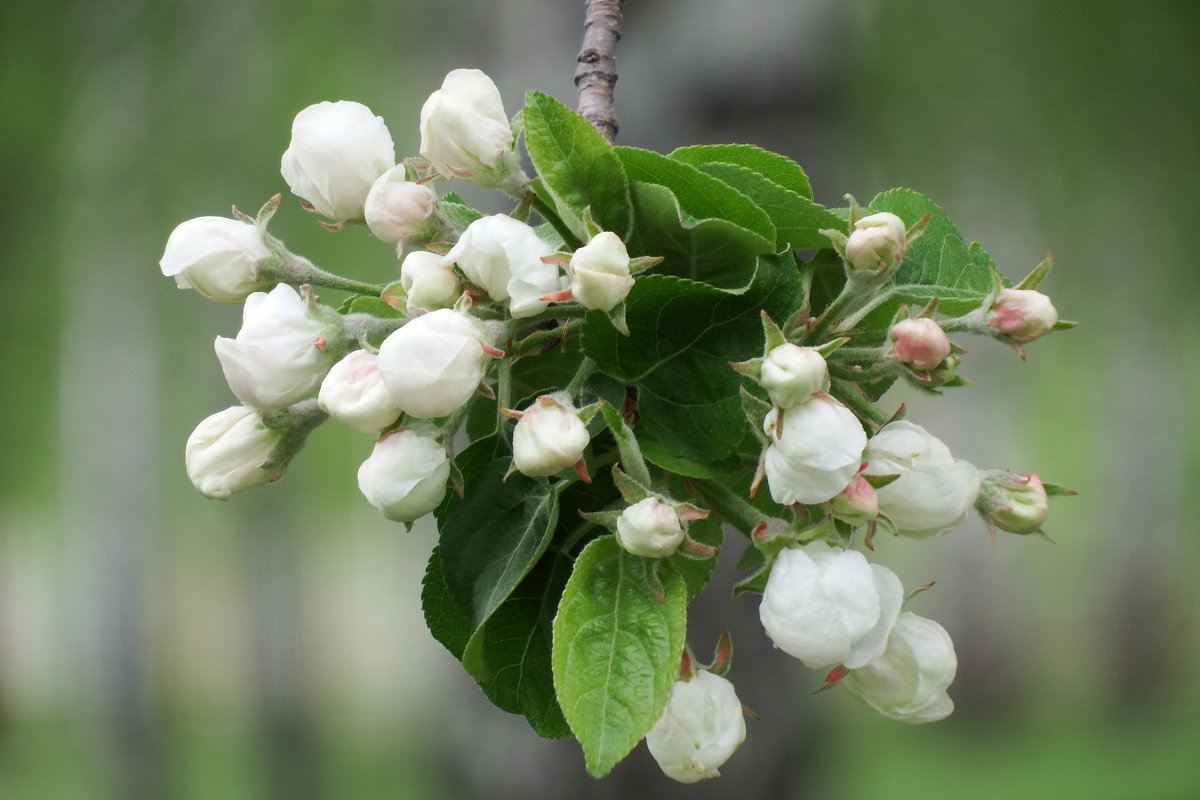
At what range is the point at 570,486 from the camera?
0.37 meters

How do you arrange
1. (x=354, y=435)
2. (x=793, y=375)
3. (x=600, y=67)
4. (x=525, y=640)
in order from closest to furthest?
(x=793, y=375) < (x=525, y=640) < (x=600, y=67) < (x=354, y=435)

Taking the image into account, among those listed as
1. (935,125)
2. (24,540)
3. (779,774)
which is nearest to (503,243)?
(779,774)

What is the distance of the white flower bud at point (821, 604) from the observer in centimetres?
29

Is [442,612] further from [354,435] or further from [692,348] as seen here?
[354,435]

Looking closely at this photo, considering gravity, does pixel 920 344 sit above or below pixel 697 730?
above

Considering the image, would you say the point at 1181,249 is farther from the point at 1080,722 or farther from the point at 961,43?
the point at 1080,722

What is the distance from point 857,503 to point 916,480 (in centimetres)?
3

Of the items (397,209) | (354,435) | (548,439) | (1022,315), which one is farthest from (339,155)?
(354,435)

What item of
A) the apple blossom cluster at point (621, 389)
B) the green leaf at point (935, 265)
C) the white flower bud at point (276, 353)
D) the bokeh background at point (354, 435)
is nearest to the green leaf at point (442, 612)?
the apple blossom cluster at point (621, 389)

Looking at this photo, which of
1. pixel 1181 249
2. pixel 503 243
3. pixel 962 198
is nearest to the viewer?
pixel 503 243

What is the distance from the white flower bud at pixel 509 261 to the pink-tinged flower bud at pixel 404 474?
0.05 m

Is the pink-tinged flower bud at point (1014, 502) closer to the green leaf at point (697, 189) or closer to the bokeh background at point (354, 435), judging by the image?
the green leaf at point (697, 189)

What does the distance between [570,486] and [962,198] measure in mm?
3492

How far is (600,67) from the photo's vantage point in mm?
514
